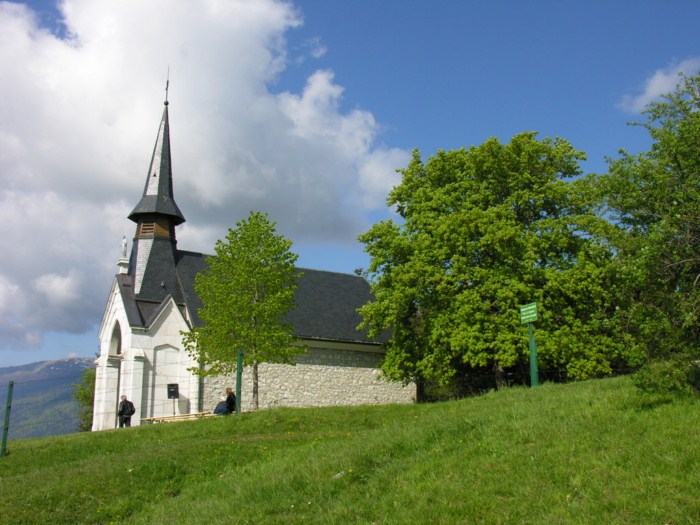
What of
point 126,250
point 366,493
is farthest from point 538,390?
point 126,250

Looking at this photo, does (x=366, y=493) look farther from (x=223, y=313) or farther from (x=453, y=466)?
(x=223, y=313)

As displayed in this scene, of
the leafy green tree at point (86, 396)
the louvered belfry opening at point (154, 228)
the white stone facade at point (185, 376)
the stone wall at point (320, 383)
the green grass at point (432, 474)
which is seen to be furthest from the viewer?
the leafy green tree at point (86, 396)

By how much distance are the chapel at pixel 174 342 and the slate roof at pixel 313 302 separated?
0.06m

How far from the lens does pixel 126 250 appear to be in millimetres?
33031

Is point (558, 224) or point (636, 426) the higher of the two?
point (558, 224)

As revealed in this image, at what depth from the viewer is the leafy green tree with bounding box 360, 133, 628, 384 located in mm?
23406

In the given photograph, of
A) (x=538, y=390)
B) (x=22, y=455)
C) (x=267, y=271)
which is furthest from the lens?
(x=267, y=271)

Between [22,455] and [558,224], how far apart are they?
1895cm

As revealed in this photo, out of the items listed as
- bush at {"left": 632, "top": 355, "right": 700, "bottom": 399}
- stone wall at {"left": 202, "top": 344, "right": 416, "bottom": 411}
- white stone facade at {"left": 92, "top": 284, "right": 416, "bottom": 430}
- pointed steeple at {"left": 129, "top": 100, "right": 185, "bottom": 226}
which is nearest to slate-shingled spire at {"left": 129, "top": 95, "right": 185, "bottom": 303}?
pointed steeple at {"left": 129, "top": 100, "right": 185, "bottom": 226}

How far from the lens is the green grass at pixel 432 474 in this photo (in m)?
7.56

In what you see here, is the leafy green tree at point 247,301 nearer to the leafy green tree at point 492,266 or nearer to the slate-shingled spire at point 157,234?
the leafy green tree at point 492,266

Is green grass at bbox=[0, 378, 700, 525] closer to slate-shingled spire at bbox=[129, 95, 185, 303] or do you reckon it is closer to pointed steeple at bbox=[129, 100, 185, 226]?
slate-shingled spire at bbox=[129, 95, 185, 303]

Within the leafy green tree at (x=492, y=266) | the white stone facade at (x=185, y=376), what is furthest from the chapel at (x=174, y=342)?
the leafy green tree at (x=492, y=266)

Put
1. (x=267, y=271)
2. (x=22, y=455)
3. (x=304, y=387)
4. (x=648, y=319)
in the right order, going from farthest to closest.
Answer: (x=304, y=387) < (x=267, y=271) < (x=22, y=455) < (x=648, y=319)
